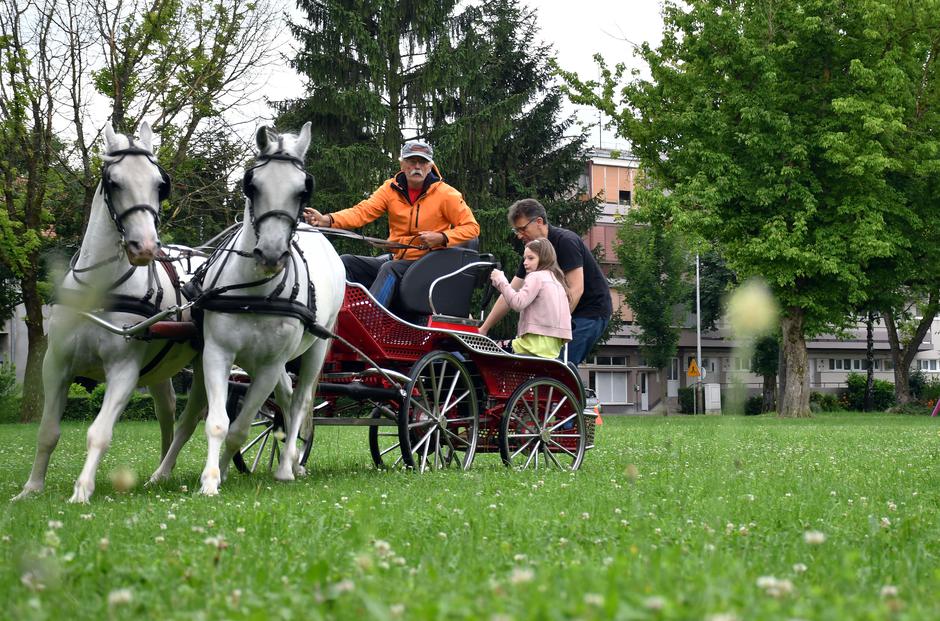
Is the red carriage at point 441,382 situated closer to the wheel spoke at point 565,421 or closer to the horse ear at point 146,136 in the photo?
the wheel spoke at point 565,421

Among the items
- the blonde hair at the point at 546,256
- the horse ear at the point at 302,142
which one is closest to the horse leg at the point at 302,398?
the horse ear at the point at 302,142

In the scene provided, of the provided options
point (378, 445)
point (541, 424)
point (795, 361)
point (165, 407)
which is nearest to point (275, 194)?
point (165, 407)

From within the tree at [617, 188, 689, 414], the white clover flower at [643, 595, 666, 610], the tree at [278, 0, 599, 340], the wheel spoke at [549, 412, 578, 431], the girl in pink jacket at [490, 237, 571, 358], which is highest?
the tree at [278, 0, 599, 340]

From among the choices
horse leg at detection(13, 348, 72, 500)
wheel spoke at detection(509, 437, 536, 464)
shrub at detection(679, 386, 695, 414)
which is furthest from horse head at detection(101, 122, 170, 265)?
shrub at detection(679, 386, 695, 414)

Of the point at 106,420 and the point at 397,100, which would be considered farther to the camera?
the point at 397,100

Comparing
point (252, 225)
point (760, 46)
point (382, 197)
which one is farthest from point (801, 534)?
point (760, 46)

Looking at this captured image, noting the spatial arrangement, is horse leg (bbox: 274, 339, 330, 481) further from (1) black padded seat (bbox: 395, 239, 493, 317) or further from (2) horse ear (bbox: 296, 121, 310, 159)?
(2) horse ear (bbox: 296, 121, 310, 159)

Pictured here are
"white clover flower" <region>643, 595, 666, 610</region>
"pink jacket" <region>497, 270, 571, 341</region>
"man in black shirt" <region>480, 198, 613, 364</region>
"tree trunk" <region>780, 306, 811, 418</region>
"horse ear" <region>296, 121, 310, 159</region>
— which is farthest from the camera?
"tree trunk" <region>780, 306, 811, 418</region>

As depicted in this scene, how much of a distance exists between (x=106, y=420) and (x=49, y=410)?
59cm

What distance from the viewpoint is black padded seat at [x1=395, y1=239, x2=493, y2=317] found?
8.93m

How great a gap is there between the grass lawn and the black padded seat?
140 centimetres

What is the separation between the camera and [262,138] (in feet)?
22.6

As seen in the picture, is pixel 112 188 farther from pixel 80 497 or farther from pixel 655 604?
pixel 655 604

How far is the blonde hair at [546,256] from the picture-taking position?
984 centimetres
